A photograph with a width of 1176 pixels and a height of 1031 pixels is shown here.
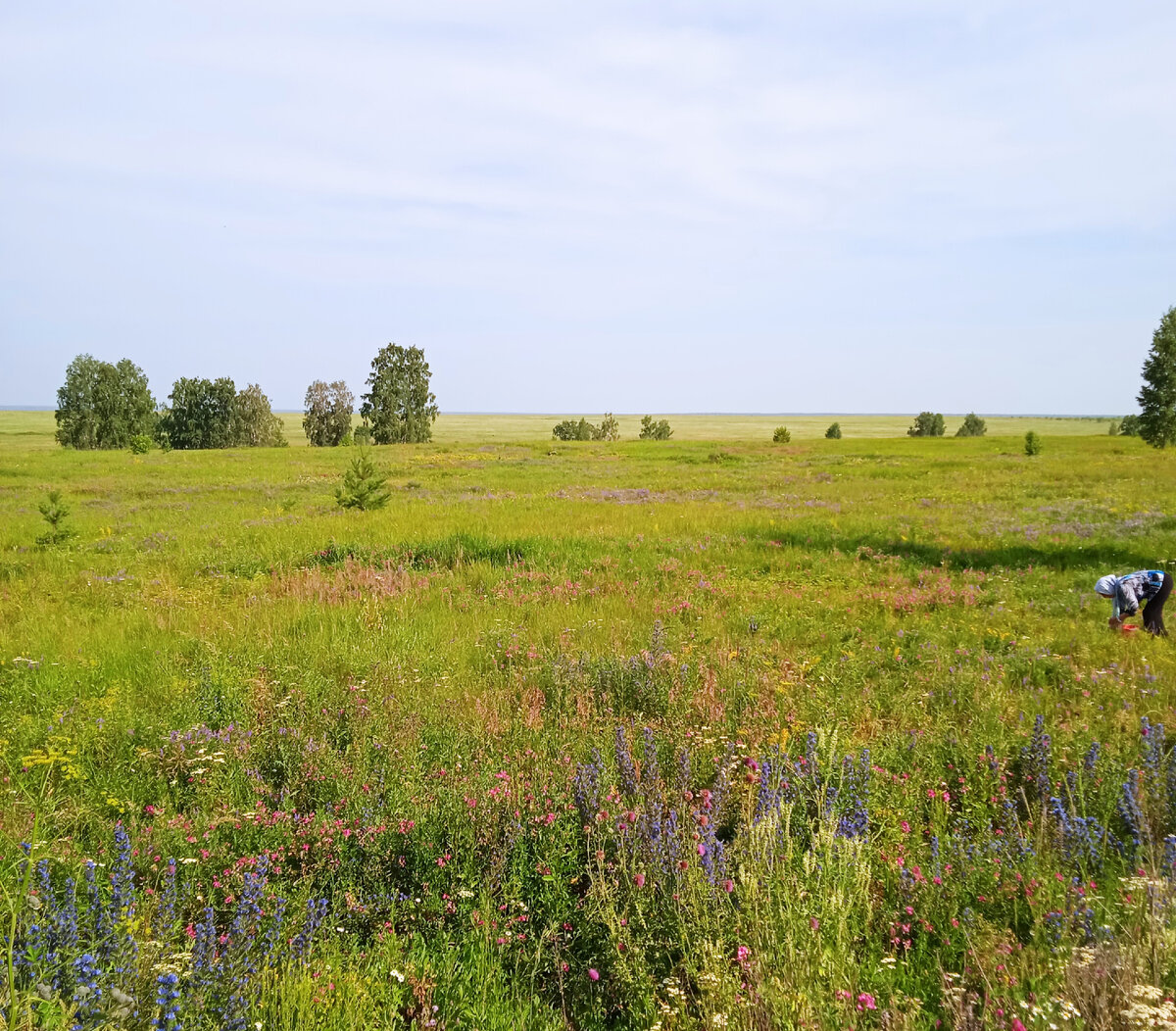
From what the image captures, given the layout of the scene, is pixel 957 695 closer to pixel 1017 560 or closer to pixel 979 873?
pixel 979 873

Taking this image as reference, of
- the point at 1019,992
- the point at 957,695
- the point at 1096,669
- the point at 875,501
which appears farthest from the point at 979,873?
the point at 875,501

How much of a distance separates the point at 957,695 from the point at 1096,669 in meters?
1.95

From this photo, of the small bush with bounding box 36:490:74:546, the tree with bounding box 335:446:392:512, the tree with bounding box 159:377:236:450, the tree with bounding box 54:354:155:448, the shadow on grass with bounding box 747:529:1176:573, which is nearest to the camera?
the shadow on grass with bounding box 747:529:1176:573

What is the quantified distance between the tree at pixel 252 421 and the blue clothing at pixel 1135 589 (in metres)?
104

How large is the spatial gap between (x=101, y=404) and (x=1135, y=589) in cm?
10599

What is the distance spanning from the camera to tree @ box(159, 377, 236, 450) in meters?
95.3

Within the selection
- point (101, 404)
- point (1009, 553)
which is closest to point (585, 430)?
point (101, 404)

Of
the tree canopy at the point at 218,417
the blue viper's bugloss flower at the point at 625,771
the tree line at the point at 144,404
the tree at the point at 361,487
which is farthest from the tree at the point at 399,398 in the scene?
the blue viper's bugloss flower at the point at 625,771

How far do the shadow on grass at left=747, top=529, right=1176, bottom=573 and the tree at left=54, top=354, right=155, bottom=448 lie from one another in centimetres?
9760

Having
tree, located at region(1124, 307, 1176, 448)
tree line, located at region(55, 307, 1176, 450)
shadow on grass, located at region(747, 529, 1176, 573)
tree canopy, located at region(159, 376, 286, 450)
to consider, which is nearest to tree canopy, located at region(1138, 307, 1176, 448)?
tree, located at region(1124, 307, 1176, 448)

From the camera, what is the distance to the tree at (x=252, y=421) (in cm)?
9606

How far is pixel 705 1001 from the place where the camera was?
2512 millimetres

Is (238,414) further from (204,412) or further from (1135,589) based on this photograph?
(1135,589)

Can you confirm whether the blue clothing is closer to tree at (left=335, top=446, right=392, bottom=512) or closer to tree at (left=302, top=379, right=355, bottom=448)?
tree at (left=335, top=446, right=392, bottom=512)
